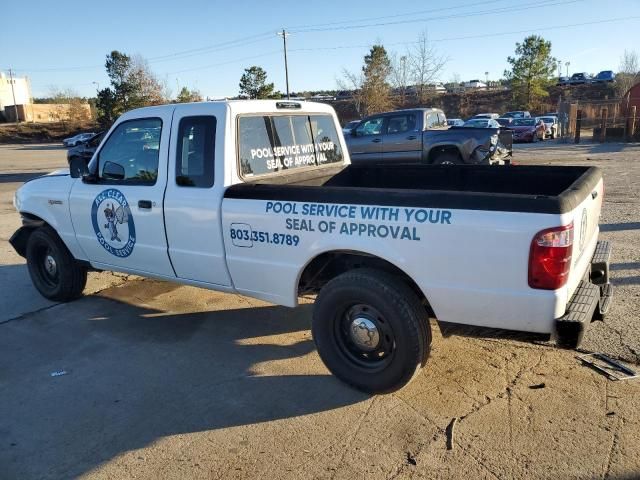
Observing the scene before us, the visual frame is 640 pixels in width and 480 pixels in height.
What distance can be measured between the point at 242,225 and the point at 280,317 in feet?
4.67

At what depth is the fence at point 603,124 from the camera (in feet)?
84.4

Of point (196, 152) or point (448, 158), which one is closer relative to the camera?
point (196, 152)

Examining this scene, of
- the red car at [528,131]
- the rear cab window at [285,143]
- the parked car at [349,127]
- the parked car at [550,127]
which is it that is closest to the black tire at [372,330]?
the rear cab window at [285,143]

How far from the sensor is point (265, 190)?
372 cm

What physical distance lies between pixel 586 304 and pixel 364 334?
4.46ft

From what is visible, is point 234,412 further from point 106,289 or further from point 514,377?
point 106,289

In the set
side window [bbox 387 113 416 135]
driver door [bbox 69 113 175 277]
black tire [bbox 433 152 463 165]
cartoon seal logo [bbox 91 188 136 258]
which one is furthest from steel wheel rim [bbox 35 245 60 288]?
side window [bbox 387 113 416 135]

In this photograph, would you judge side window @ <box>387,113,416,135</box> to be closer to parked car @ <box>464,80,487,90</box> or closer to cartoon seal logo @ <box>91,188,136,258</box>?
cartoon seal logo @ <box>91,188,136,258</box>

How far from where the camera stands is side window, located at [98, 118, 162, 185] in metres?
4.46

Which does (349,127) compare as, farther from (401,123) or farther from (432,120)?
(401,123)

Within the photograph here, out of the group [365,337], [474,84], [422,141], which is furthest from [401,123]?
[474,84]

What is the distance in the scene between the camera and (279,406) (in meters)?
3.46

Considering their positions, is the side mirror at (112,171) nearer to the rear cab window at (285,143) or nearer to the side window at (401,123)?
the rear cab window at (285,143)

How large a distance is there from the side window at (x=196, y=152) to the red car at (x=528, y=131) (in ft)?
94.9
